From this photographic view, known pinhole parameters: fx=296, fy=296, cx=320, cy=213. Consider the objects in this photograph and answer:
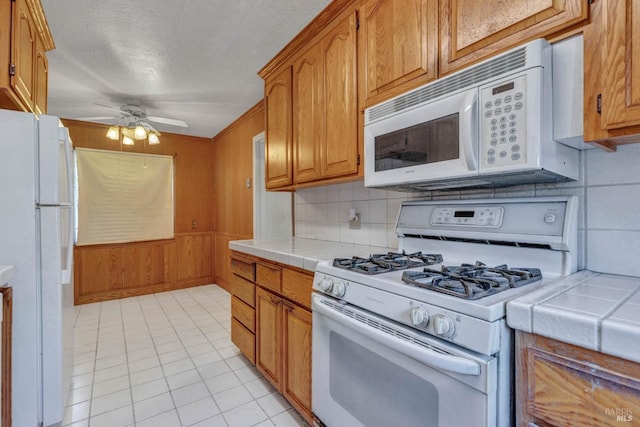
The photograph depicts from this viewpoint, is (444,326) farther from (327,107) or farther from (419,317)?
(327,107)

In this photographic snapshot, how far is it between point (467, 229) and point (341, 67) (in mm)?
1153

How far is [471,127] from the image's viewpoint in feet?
3.42

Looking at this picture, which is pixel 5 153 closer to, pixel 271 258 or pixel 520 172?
pixel 271 258

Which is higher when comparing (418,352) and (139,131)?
(139,131)

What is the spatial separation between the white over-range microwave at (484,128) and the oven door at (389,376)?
614 millimetres

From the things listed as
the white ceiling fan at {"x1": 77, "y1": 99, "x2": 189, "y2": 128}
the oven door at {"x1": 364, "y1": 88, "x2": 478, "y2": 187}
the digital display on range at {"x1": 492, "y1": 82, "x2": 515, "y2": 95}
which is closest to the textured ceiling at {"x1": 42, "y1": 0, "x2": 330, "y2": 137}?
the white ceiling fan at {"x1": 77, "y1": 99, "x2": 189, "y2": 128}

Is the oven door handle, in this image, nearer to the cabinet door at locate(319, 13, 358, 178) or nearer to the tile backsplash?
the tile backsplash

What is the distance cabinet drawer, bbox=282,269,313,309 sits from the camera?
1478 mm

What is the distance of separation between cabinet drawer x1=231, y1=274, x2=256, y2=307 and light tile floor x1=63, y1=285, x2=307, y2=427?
53 cm

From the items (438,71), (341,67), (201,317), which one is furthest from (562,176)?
(201,317)

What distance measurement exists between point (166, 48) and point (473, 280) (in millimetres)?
2461

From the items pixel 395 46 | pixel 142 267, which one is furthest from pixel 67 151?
pixel 142 267

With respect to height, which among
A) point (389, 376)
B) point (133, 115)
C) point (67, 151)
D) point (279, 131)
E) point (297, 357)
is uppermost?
point (133, 115)

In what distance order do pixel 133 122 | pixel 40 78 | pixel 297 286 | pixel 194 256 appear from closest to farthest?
1. pixel 297 286
2. pixel 40 78
3. pixel 133 122
4. pixel 194 256
